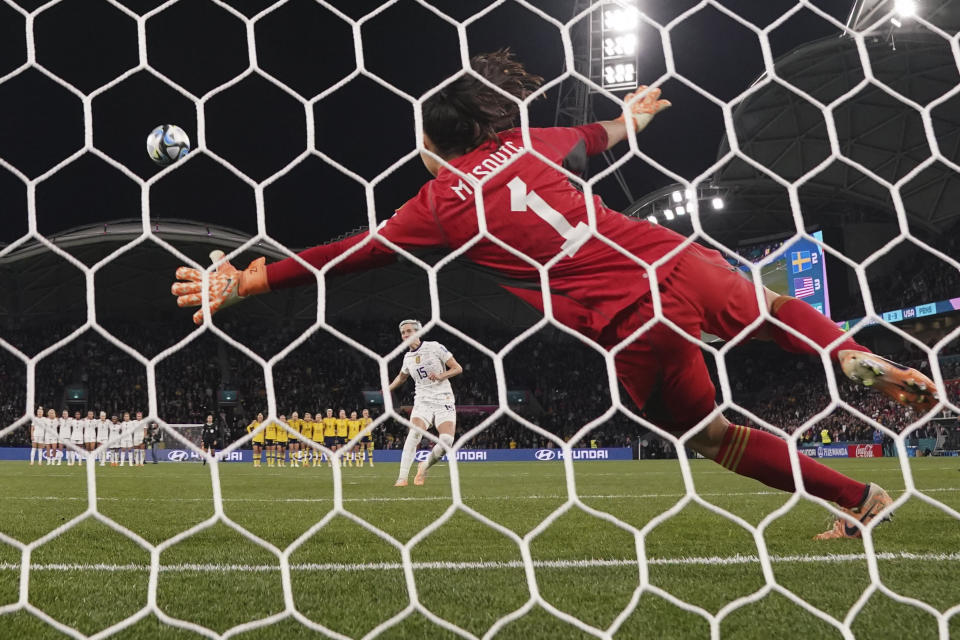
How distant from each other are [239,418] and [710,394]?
22.0 meters

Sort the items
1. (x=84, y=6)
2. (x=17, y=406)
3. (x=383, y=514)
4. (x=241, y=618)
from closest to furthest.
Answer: (x=241, y=618)
(x=383, y=514)
(x=84, y=6)
(x=17, y=406)

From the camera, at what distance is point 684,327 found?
7.01 ft

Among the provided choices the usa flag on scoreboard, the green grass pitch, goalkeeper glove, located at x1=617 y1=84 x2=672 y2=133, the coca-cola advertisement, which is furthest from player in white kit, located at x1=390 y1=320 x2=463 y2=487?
the coca-cola advertisement

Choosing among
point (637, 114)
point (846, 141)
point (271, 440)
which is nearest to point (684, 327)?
point (637, 114)

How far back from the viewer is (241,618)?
162 centimetres

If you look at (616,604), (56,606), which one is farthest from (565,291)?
(56,606)

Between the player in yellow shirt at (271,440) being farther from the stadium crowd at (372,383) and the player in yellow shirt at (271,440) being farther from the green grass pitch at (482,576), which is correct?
the green grass pitch at (482,576)

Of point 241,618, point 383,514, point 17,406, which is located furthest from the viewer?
point 17,406

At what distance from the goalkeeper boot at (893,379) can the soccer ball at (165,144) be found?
180 inches

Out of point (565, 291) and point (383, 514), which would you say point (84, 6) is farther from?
point (565, 291)

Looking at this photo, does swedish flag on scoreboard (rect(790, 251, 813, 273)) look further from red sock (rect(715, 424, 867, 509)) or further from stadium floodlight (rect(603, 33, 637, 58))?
red sock (rect(715, 424, 867, 509))

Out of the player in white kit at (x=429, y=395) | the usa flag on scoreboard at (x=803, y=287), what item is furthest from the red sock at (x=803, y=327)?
the usa flag on scoreboard at (x=803, y=287)

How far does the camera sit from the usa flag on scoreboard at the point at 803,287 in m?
17.8

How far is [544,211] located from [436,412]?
13.6 feet
